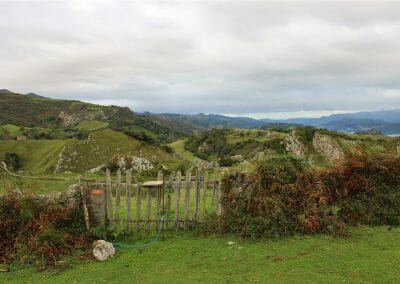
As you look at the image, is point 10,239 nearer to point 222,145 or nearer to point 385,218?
point 385,218

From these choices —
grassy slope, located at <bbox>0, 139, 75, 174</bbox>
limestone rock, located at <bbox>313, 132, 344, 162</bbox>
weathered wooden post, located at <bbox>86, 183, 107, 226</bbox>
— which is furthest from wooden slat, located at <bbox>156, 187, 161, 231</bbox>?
grassy slope, located at <bbox>0, 139, 75, 174</bbox>

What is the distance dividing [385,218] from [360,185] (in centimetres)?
133

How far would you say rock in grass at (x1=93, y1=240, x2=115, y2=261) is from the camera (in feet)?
35.4

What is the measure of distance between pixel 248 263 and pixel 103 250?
4.05 metres

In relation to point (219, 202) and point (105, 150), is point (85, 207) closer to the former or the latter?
point (219, 202)

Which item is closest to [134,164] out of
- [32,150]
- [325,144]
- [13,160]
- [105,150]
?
[105,150]

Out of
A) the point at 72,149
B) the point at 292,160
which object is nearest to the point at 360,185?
the point at 292,160

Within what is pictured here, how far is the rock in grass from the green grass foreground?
0.21 m

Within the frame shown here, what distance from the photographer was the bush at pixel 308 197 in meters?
12.0

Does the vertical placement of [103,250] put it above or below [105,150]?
above

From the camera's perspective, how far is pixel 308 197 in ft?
41.5

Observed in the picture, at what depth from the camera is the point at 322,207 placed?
12.6 metres

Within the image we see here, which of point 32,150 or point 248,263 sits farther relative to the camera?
point 32,150

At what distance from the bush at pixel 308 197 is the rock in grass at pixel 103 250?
3.51 m
